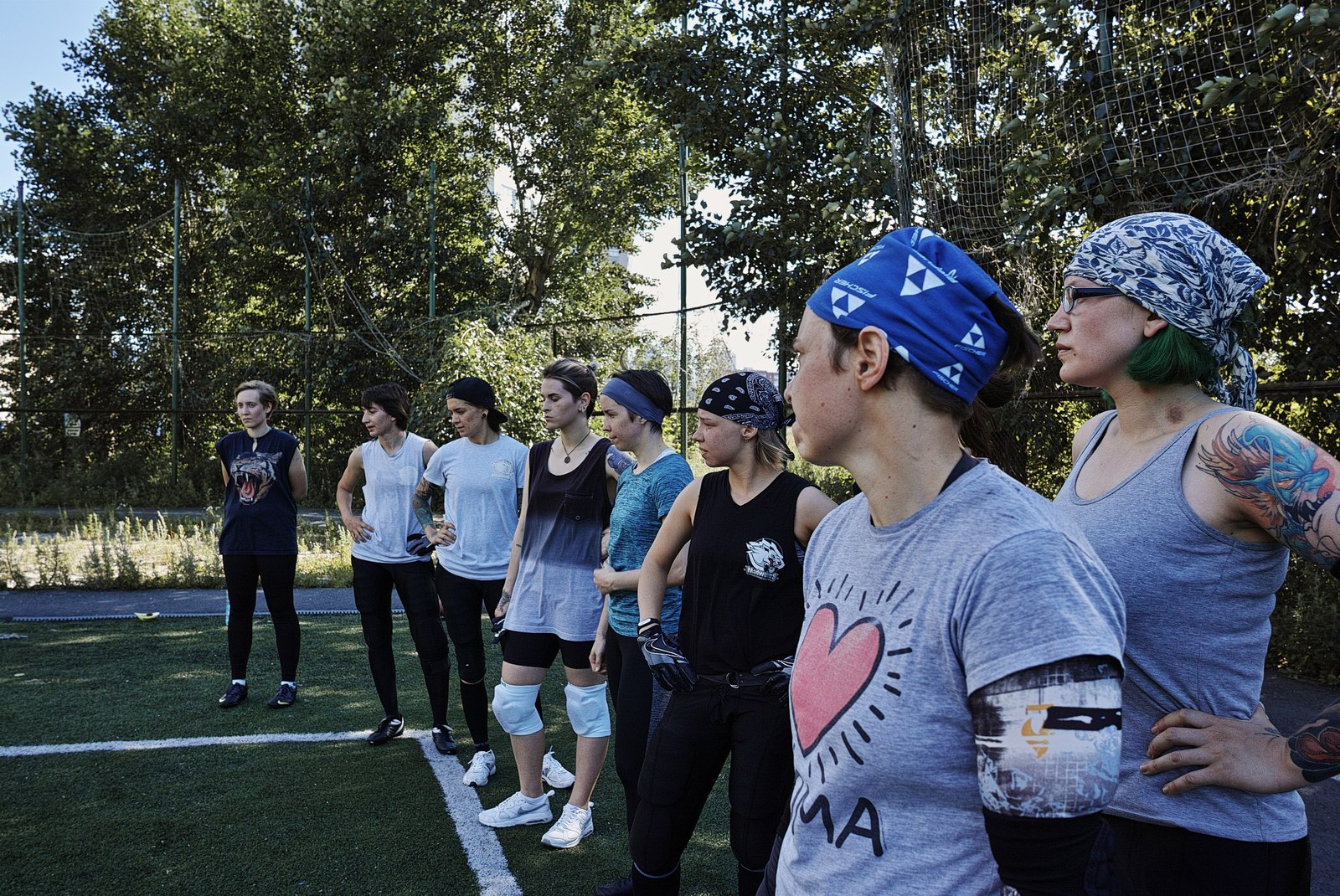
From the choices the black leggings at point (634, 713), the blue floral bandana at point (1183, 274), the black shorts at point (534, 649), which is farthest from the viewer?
the black shorts at point (534, 649)

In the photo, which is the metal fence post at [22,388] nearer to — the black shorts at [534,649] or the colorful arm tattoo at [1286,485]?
the black shorts at [534,649]

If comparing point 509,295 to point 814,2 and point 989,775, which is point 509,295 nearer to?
point 814,2

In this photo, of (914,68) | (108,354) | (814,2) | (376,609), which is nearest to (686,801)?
(376,609)

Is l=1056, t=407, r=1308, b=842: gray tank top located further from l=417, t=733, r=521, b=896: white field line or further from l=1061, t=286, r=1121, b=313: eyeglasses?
l=417, t=733, r=521, b=896: white field line

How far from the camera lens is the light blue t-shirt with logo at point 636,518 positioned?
3.90 meters

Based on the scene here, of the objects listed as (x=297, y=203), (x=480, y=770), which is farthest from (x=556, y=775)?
(x=297, y=203)

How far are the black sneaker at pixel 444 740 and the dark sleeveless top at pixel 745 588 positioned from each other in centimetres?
281

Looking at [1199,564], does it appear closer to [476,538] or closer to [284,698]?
[476,538]

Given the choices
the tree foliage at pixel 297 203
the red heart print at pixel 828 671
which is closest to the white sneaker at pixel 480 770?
the red heart print at pixel 828 671

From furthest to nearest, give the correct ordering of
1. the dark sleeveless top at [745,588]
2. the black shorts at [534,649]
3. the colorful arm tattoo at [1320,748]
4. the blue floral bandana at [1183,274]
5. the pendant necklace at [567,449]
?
1. the pendant necklace at [567,449]
2. the black shorts at [534,649]
3. the dark sleeveless top at [745,588]
4. the blue floral bandana at [1183,274]
5. the colorful arm tattoo at [1320,748]

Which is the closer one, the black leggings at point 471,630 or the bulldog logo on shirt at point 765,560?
the bulldog logo on shirt at point 765,560

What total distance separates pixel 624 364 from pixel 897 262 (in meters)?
15.0

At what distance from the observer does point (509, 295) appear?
22.1 metres

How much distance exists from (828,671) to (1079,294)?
905 mm
